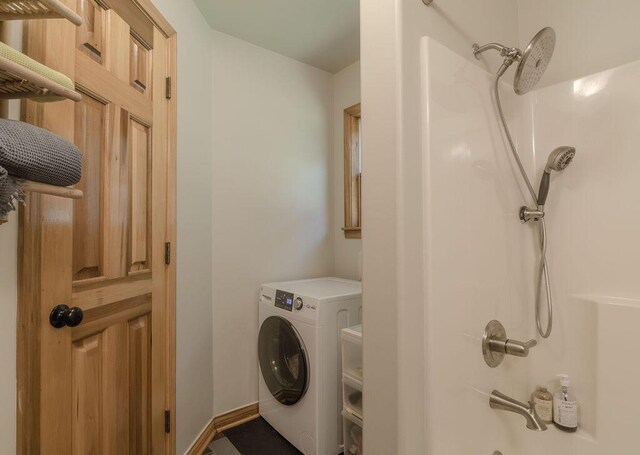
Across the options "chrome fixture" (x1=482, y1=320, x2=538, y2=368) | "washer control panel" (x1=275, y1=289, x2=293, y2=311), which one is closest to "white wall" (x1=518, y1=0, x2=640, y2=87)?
"chrome fixture" (x1=482, y1=320, x2=538, y2=368)

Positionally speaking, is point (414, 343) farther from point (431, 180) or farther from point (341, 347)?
point (341, 347)

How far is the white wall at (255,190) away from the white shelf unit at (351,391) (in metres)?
0.81

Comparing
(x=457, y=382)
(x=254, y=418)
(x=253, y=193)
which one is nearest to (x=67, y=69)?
(x=253, y=193)

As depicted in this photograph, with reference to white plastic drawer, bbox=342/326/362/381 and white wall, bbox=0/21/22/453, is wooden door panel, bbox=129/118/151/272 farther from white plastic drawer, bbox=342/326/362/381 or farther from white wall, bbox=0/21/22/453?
white plastic drawer, bbox=342/326/362/381

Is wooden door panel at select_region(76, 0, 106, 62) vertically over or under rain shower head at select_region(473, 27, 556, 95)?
over

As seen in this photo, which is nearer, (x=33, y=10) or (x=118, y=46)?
(x=33, y=10)

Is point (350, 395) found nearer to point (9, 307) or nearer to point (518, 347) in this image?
point (518, 347)

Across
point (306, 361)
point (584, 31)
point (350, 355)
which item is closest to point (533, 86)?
point (584, 31)

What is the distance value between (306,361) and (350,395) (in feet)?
0.97

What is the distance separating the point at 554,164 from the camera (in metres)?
1.24

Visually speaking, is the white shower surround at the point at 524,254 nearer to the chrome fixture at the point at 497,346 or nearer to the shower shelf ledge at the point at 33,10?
the chrome fixture at the point at 497,346

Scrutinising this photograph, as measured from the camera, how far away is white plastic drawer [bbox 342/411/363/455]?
159cm

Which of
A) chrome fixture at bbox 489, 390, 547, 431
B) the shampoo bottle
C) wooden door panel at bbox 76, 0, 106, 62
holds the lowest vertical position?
the shampoo bottle

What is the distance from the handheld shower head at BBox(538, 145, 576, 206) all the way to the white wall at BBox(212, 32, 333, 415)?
5.29 feet
